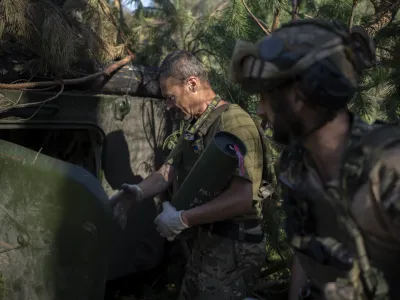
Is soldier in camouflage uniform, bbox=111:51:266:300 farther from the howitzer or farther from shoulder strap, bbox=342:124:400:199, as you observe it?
shoulder strap, bbox=342:124:400:199

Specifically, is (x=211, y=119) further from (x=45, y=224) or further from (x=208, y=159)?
(x=45, y=224)

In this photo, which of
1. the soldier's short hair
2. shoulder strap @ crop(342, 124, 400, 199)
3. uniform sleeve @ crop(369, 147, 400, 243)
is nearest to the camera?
uniform sleeve @ crop(369, 147, 400, 243)

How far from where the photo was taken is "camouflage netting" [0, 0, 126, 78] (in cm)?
319

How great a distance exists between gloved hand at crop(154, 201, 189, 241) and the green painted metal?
33cm

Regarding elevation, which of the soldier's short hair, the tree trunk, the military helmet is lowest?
the military helmet

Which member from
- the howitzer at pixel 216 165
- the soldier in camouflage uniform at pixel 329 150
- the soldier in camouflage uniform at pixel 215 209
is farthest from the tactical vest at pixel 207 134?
the soldier in camouflage uniform at pixel 329 150

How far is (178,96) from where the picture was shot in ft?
10.4

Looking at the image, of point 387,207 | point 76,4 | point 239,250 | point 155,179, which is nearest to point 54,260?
point 155,179

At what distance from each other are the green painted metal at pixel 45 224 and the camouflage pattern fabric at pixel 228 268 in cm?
55

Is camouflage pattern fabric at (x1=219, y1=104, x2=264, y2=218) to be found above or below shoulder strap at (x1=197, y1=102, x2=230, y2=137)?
below

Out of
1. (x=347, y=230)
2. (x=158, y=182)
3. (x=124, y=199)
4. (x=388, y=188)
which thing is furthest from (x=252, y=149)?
(x=388, y=188)

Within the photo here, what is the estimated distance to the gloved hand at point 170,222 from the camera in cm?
288

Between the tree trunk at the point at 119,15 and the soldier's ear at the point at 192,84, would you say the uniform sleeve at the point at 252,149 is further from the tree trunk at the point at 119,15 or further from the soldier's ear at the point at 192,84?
the tree trunk at the point at 119,15

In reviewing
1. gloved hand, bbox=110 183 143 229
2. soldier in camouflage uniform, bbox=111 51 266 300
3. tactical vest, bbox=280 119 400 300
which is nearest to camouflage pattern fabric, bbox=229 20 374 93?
tactical vest, bbox=280 119 400 300
